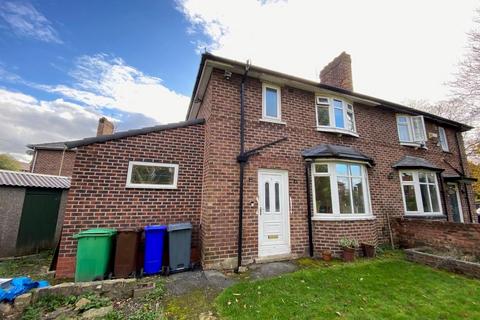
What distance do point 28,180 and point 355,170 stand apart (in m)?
12.8

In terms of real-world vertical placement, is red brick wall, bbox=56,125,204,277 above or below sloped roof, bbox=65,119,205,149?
below

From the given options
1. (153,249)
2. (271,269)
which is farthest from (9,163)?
(271,269)

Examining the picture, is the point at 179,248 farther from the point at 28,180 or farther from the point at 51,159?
the point at 51,159

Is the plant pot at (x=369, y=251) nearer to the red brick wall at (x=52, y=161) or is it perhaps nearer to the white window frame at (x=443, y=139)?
the white window frame at (x=443, y=139)

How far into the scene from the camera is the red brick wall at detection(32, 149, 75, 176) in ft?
62.2

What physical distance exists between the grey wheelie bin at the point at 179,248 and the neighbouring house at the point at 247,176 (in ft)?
1.65

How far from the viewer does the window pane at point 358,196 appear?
741cm

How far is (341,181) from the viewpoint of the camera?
7.30 metres

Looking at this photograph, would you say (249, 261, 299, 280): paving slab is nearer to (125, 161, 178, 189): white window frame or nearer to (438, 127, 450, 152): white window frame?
(125, 161, 178, 189): white window frame

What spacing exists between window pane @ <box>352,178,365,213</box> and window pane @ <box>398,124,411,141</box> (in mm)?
4985

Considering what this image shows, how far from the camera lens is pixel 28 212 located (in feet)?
24.8

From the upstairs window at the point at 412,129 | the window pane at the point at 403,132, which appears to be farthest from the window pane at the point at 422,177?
the window pane at the point at 403,132

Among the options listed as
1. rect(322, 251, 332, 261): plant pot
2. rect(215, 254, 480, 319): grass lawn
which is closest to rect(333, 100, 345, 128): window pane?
rect(322, 251, 332, 261): plant pot

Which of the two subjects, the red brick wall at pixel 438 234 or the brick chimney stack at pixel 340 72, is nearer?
the red brick wall at pixel 438 234
